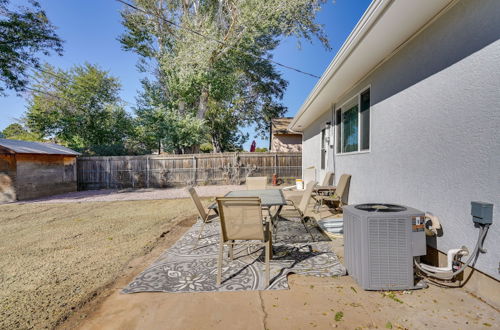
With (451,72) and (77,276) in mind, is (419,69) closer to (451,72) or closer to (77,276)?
(451,72)

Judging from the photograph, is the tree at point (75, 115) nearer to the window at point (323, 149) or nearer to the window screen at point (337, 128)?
the window at point (323, 149)

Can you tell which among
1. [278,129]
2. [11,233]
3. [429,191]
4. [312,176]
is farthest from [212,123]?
[429,191]

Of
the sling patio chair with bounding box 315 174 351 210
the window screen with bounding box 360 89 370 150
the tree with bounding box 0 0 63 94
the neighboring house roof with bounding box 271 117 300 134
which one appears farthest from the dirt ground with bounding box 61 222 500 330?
the tree with bounding box 0 0 63 94

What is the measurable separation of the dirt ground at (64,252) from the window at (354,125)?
436 cm

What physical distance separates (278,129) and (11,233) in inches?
550

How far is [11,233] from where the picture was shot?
16.0ft

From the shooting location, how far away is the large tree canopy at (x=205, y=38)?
492 inches

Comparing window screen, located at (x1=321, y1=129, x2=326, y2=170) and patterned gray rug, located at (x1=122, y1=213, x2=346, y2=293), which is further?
window screen, located at (x1=321, y1=129, x2=326, y2=170)

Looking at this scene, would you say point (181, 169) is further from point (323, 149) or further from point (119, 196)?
point (323, 149)

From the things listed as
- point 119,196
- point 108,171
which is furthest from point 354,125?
point 108,171

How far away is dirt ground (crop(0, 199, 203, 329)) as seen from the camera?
2.21m

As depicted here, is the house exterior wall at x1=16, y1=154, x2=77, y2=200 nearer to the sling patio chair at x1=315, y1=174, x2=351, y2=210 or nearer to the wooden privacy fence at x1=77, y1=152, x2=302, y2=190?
the wooden privacy fence at x1=77, y1=152, x2=302, y2=190

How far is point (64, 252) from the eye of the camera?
3.65 metres

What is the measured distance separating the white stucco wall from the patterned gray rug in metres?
1.31
